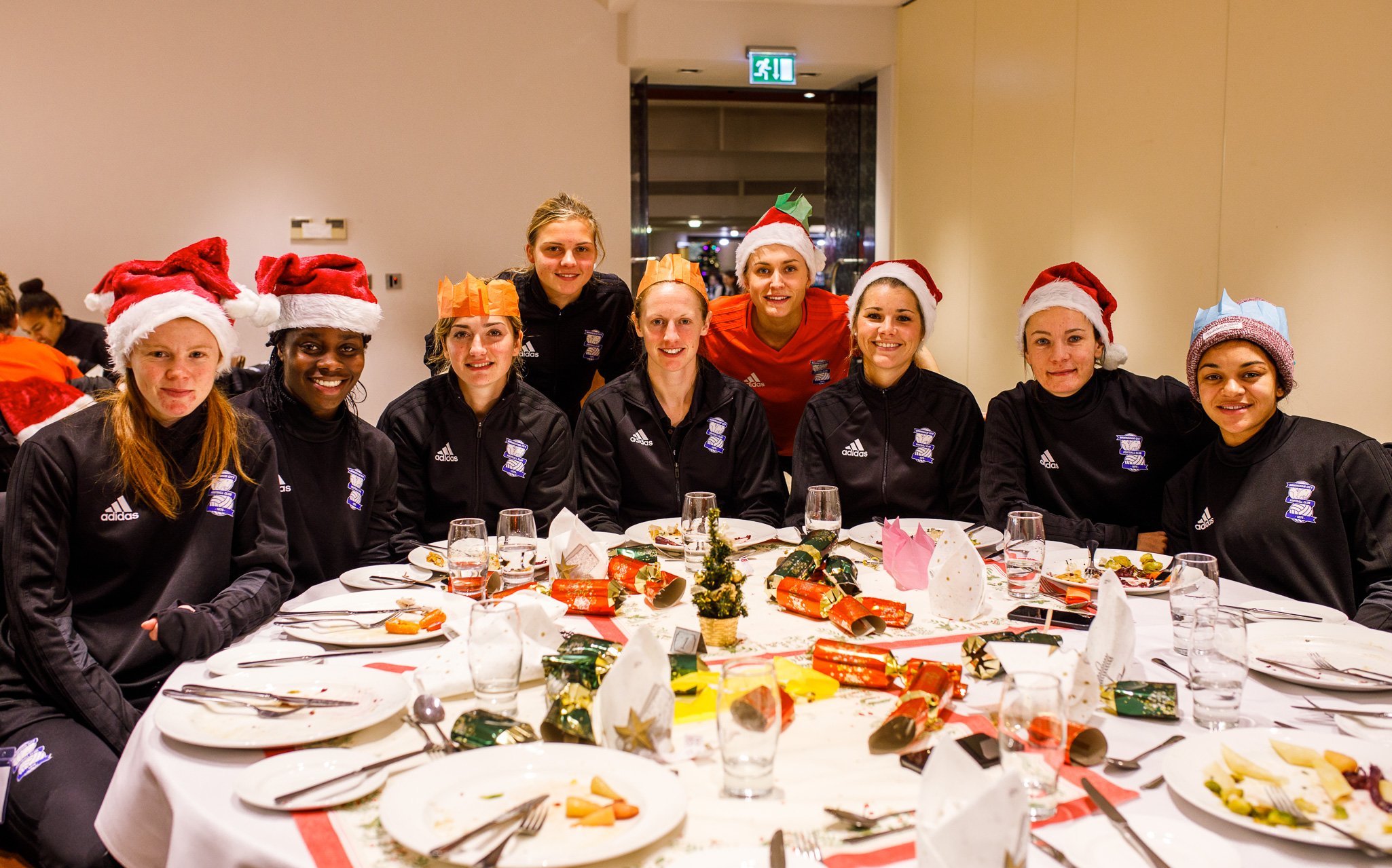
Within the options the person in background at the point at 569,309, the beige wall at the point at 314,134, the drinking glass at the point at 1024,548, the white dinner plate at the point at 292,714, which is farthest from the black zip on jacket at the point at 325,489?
the beige wall at the point at 314,134

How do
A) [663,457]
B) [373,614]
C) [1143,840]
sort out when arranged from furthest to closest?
[663,457] → [373,614] → [1143,840]

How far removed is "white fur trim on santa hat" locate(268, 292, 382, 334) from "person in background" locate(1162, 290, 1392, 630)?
2369 millimetres

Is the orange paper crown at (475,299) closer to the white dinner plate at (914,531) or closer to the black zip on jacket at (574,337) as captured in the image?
the black zip on jacket at (574,337)

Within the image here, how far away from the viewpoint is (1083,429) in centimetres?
311

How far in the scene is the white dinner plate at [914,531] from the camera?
2426 mm

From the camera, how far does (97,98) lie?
6.75 metres

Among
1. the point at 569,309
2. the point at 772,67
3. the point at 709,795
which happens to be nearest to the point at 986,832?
the point at 709,795

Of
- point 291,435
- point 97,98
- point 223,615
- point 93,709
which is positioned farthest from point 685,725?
point 97,98

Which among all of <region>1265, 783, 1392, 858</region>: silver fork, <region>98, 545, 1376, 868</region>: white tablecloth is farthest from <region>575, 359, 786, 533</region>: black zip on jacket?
<region>1265, 783, 1392, 858</region>: silver fork

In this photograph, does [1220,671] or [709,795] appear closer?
[709,795]

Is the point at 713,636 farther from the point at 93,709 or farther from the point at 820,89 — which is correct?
the point at 820,89

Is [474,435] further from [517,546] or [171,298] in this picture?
[517,546]

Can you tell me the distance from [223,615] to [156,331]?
721 mm

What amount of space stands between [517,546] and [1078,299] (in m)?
2.06
